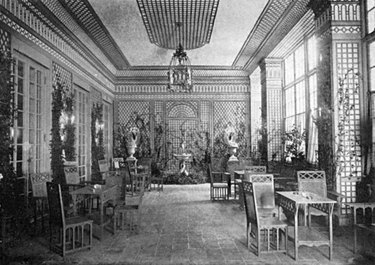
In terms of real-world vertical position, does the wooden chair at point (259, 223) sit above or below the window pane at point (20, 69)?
below

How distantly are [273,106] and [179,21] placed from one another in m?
4.97

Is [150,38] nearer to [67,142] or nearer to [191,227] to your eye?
[67,142]

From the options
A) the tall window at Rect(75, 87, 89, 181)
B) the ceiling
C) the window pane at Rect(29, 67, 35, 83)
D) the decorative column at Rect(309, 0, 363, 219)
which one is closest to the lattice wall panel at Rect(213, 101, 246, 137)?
the ceiling

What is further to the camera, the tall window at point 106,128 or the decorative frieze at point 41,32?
the tall window at point 106,128

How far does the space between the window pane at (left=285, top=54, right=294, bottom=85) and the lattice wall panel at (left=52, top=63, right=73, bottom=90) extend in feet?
21.0

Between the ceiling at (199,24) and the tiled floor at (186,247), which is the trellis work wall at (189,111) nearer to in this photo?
the ceiling at (199,24)

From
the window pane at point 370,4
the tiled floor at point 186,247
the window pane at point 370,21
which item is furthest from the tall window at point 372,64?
the tiled floor at point 186,247

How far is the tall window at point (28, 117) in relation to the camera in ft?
19.7

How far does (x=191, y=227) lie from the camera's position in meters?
6.12

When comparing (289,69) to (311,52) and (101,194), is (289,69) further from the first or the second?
(101,194)

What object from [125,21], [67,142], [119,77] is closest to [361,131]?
[125,21]

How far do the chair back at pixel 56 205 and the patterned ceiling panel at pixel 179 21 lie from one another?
172 inches

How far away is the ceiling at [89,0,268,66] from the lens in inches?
294

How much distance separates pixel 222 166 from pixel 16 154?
26.8 ft
